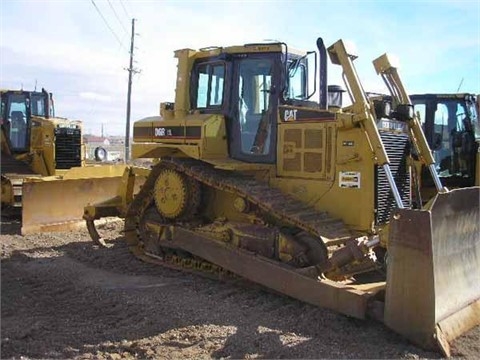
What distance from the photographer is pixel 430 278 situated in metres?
4.52

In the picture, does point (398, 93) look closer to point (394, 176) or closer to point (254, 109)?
point (394, 176)

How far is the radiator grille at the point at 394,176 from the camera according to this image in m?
5.85

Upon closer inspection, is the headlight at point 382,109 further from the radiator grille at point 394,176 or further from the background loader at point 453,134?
the background loader at point 453,134

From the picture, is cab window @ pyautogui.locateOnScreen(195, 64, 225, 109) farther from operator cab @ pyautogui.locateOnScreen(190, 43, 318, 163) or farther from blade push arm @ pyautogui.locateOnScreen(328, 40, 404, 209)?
blade push arm @ pyautogui.locateOnScreen(328, 40, 404, 209)

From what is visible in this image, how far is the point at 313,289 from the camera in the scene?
5.39 meters

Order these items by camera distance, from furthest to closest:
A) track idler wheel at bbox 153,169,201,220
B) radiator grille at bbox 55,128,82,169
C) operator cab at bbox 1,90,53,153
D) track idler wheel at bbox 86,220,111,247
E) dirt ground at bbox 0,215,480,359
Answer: operator cab at bbox 1,90,53,153 < radiator grille at bbox 55,128,82,169 < track idler wheel at bbox 86,220,111,247 < track idler wheel at bbox 153,169,201,220 < dirt ground at bbox 0,215,480,359

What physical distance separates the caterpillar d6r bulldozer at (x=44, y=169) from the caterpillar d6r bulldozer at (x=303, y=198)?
233 cm

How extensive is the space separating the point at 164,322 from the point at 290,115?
2817 millimetres

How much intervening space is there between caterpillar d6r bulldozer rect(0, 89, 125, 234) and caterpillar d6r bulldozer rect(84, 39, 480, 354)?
2.33 m

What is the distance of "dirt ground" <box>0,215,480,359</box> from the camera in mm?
4523

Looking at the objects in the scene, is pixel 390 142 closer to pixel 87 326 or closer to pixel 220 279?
pixel 220 279

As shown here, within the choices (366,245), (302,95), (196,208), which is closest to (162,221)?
(196,208)

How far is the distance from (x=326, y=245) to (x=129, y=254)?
12.5ft

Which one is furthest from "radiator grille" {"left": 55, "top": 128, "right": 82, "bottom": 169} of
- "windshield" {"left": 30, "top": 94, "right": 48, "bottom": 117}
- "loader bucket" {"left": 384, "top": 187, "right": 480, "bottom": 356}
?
"loader bucket" {"left": 384, "top": 187, "right": 480, "bottom": 356}
